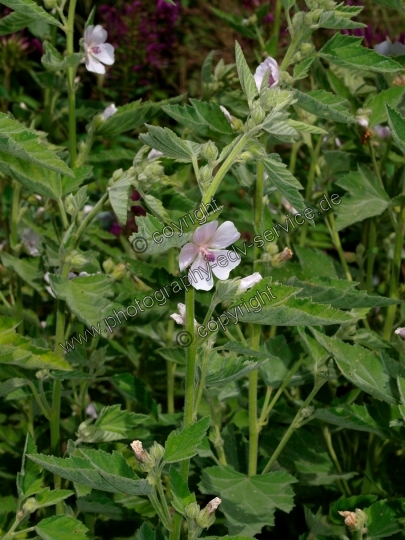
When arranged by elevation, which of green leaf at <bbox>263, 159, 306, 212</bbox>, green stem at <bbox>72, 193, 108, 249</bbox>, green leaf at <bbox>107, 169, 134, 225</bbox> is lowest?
green stem at <bbox>72, 193, 108, 249</bbox>

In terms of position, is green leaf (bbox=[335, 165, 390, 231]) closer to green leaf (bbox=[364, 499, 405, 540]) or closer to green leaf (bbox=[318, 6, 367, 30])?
green leaf (bbox=[318, 6, 367, 30])

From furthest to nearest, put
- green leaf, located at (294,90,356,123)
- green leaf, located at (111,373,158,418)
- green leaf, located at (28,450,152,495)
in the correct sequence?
green leaf, located at (111,373,158,418) < green leaf, located at (294,90,356,123) < green leaf, located at (28,450,152,495)

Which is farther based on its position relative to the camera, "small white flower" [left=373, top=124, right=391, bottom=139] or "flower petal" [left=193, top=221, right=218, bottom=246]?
"small white flower" [left=373, top=124, right=391, bottom=139]

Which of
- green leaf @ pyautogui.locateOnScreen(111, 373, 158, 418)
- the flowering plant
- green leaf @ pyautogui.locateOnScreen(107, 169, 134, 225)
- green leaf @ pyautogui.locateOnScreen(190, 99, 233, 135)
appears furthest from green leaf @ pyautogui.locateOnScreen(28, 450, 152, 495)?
green leaf @ pyautogui.locateOnScreen(190, 99, 233, 135)

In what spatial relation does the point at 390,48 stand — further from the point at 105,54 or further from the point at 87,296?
the point at 87,296

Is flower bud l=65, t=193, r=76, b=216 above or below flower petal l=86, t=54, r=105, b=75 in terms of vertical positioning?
below

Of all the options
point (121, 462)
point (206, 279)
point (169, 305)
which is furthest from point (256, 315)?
point (169, 305)

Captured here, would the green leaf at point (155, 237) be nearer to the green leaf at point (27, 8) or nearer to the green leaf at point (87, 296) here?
the green leaf at point (87, 296)

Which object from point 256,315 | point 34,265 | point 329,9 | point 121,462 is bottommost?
point 34,265

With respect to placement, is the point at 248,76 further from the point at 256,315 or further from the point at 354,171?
the point at 354,171
